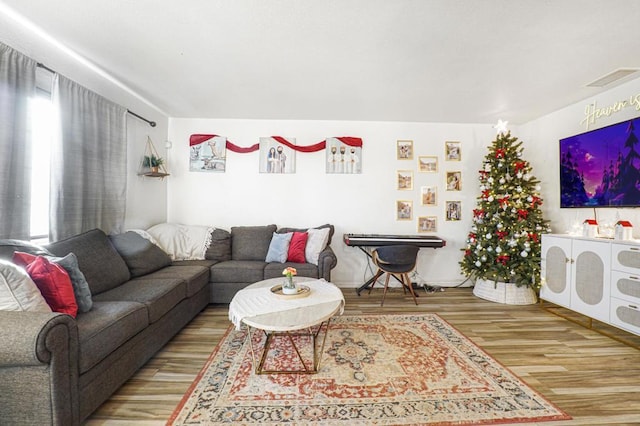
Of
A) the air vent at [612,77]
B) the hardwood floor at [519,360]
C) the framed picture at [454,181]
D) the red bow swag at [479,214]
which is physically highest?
the air vent at [612,77]

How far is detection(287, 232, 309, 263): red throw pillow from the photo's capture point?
3467 mm

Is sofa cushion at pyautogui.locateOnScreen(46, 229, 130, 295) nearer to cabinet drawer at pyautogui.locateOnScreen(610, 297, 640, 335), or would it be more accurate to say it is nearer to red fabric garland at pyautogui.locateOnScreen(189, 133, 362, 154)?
red fabric garland at pyautogui.locateOnScreen(189, 133, 362, 154)

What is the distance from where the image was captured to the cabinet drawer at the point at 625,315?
2334 mm

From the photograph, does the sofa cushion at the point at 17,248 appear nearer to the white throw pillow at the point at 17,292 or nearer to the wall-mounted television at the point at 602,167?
the white throw pillow at the point at 17,292

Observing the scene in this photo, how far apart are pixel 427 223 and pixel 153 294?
147 inches

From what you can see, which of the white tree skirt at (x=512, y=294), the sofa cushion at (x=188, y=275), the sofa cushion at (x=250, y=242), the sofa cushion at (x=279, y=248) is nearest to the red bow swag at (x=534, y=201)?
the white tree skirt at (x=512, y=294)

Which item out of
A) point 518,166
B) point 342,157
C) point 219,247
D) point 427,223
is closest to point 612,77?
point 518,166

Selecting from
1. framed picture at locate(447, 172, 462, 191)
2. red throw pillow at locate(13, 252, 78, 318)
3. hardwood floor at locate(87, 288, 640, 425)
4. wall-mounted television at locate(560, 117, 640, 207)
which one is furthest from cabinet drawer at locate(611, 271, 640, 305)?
red throw pillow at locate(13, 252, 78, 318)

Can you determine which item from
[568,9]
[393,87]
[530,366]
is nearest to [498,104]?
[393,87]

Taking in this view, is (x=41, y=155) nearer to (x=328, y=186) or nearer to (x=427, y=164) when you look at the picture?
(x=328, y=186)

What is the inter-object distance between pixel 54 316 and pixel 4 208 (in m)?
1.21

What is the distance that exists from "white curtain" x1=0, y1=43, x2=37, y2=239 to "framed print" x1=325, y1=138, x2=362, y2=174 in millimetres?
3170

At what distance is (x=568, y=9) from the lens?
5.76 feet

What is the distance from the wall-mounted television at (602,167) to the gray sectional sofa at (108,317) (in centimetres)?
313
